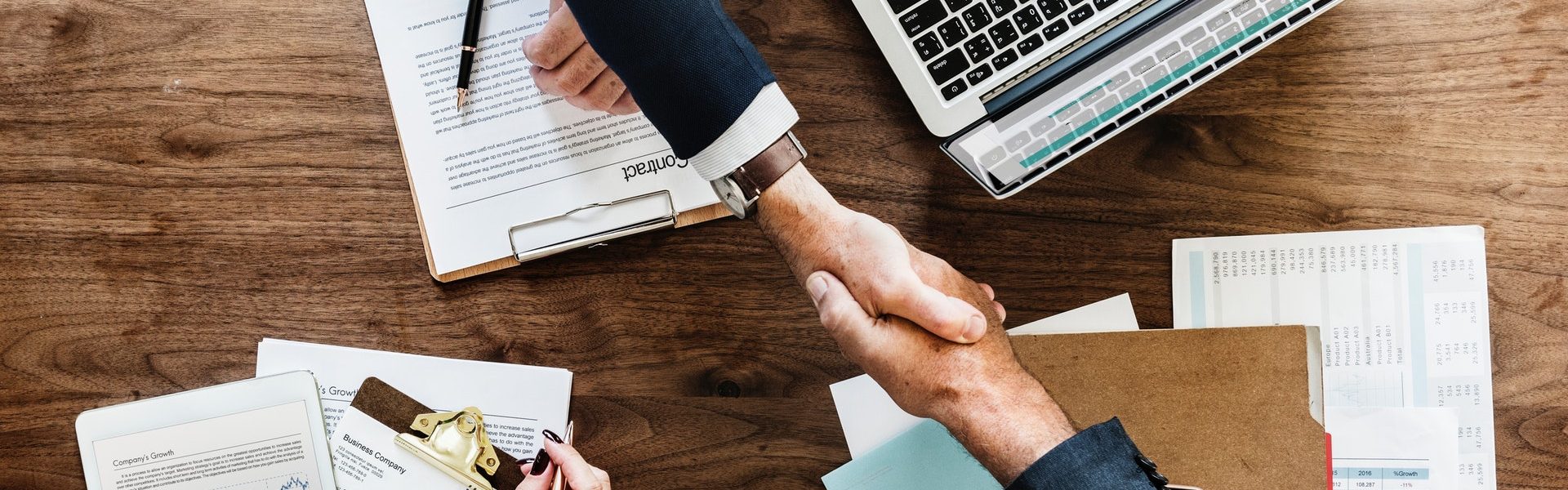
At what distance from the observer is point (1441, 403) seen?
0.96 metres

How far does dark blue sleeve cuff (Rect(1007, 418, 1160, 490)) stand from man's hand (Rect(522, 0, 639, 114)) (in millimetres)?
502

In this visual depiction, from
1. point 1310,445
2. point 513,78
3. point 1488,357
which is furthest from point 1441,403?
point 513,78

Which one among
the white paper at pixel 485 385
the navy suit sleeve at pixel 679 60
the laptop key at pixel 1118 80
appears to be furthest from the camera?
the white paper at pixel 485 385

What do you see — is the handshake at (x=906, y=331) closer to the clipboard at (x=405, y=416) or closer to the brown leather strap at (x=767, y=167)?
the brown leather strap at (x=767, y=167)

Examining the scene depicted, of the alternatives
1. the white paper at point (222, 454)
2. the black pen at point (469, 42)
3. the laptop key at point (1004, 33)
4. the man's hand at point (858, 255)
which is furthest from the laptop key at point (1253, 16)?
the white paper at point (222, 454)

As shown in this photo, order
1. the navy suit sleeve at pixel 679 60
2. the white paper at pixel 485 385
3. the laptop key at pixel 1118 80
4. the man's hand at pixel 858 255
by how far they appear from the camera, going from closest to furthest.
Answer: the navy suit sleeve at pixel 679 60 → the man's hand at pixel 858 255 → the laptop key at pixel 1118 80 → the white paper at pixel 485 385

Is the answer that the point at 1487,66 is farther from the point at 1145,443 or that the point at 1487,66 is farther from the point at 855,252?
the point at 855,252

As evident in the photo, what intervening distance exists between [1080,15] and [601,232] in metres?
0.53

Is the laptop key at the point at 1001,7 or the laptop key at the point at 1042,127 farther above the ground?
the laptop key at the point at 1001,7

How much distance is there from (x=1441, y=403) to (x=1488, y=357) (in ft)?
0.23

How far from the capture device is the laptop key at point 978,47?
871mm

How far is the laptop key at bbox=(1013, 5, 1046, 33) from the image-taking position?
86cm

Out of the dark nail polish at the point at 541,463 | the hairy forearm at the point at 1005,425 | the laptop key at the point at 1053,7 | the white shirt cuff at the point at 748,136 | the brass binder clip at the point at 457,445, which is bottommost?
the hairy forearm at the point at 1005,425

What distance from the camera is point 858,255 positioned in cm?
79
